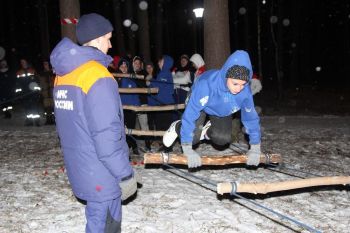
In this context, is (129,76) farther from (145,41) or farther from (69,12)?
(145,41)

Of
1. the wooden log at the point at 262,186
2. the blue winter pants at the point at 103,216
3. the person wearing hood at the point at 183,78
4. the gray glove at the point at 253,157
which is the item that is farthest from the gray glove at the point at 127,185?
the person wearing hood at the point at 183,78

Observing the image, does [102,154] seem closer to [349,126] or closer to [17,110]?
[349,126]

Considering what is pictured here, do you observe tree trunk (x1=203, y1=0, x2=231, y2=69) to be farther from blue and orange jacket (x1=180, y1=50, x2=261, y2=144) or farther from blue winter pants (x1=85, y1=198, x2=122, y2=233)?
blue winter pants (x1=85, y1=198, x2=122, y2=233)

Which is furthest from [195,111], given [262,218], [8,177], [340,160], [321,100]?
[321,100]

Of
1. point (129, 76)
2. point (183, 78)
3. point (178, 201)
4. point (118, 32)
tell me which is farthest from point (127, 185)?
point (118, 32)

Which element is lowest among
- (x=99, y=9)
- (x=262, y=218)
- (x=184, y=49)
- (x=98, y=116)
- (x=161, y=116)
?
(x=262, y=218)

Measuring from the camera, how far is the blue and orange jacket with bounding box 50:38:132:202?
2932 mm

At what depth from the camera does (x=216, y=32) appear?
8883mm

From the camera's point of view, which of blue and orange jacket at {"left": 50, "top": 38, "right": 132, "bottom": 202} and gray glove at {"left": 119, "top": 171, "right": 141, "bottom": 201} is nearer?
blue and orange jacket at {"left": 50, "top": 38, "right": 132, "bottom": 202}

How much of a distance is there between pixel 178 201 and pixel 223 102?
1.80m

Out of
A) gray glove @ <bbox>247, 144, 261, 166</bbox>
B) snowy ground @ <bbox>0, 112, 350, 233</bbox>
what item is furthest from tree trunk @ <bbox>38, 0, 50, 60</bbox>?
gray glove @ <bbox>247, 144, 261, 166</bbox>

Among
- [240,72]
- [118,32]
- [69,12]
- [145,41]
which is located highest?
[118,32]

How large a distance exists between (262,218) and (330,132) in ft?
22.9

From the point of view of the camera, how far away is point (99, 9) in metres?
39.0
